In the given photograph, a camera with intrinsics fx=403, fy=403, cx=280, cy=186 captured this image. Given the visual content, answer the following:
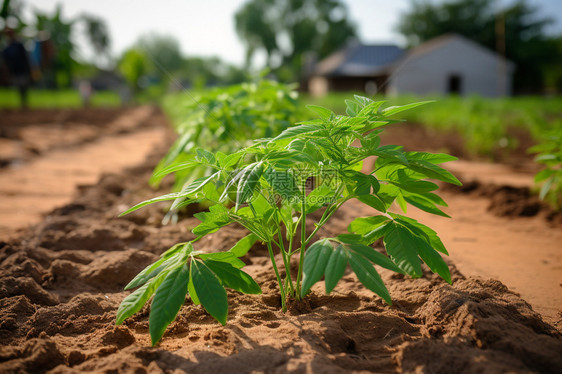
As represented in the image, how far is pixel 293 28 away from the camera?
56.1m

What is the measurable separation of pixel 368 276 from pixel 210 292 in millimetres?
554

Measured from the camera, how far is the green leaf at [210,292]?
140cm

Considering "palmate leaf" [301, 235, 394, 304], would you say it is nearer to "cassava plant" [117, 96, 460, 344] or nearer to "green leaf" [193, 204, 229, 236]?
"cassava plant" [117, 96, 460, 344]

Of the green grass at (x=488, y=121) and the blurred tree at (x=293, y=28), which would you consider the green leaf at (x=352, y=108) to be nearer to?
the green grass at (x=488, y=121)

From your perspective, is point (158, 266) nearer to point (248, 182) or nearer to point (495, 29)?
point (248, 182)

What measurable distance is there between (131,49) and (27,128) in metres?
32.1

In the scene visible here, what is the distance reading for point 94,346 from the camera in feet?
5.42

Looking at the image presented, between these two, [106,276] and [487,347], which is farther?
[106,276]

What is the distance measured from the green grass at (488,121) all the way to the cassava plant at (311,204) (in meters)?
0.34

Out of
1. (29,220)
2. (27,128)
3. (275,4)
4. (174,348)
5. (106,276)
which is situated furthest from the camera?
(275,4)

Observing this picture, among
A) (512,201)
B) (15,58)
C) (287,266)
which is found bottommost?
(512,201)

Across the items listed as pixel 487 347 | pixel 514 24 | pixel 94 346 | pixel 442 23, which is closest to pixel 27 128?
pixel 94 346

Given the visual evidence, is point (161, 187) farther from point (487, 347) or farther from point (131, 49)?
point (131, 49)

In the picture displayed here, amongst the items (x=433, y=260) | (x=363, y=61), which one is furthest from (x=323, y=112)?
(x=363, y=61)
